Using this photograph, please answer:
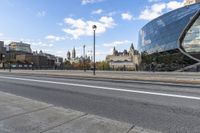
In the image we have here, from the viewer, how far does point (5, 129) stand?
6.16 meters

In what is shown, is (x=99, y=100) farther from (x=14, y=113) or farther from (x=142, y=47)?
(x=142, y=47)

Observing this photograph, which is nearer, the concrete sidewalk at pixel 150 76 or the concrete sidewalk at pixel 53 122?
the concrete sidewalk at pixel 53 122

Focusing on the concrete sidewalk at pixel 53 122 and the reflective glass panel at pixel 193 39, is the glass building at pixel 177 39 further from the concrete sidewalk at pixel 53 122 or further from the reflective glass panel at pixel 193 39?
the concrete sidewalk at pixel 53 122

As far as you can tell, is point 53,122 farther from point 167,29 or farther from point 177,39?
point 167,29

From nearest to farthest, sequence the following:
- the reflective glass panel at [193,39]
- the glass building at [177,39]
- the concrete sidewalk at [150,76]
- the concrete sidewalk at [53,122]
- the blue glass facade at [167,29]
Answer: the concrete sidewalk at [53,122] → the concrete sidewalk at [150,76] → the reflective glass panel at [193,39] → the glass building at [177,39] → the blue glass facade at [167,29]

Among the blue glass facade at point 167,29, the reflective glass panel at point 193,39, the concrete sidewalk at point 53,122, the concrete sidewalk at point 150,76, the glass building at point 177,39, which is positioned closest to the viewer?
the concrete sidewalk at point 53,122

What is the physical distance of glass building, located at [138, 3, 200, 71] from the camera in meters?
75.9

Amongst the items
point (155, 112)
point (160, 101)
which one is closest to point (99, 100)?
point (160, 101)

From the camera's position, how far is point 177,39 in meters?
81.4

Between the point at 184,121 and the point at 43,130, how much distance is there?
341cm

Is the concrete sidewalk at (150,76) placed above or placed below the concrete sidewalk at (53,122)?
above

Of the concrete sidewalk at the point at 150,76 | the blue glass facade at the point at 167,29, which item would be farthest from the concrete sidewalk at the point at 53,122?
the blue glass facade at the point at 167,29

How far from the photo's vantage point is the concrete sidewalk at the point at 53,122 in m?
5.90

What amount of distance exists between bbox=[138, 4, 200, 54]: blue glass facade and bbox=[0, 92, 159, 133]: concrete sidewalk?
245 feet
